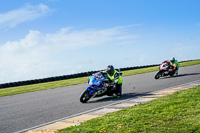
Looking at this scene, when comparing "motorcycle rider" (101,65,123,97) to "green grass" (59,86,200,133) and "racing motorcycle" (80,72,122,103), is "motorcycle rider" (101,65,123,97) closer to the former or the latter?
"racing motorcycle" (80,72,122,103)

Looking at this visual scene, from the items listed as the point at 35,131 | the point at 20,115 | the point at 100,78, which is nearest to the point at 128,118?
the point at 35,131

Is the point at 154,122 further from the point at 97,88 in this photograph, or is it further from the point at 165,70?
the point at 165,70

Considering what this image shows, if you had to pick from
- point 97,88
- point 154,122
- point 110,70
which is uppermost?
point 110,70

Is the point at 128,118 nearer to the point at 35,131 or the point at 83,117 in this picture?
the point at 83,117

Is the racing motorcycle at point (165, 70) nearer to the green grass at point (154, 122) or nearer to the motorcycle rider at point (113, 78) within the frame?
the motorcycle rider at point (113, 78)

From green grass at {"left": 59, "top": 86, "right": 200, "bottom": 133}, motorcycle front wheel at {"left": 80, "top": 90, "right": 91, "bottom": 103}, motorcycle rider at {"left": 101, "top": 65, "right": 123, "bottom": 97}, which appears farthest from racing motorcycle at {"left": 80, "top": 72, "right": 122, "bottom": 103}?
green grass at {"left": 59, "top": 86, "right": 200, "bottom": 133}

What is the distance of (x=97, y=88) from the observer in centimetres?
1058

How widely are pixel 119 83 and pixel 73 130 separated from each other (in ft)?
18.4

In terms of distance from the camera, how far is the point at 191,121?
5.25 metres

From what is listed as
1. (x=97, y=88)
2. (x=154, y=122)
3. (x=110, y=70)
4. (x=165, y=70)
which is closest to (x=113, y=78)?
(x=110, y=70)

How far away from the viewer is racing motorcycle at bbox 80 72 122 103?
10.4 m

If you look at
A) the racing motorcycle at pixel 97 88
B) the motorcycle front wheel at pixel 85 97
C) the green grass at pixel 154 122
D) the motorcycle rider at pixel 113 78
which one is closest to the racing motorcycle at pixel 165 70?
the motorcycle rider at pixel 113 78

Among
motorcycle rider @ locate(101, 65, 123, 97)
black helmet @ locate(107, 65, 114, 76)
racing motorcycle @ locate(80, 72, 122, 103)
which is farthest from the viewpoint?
black helmet @ locate(107, 65, 114, 76)

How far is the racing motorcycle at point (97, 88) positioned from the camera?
34.0 ft
